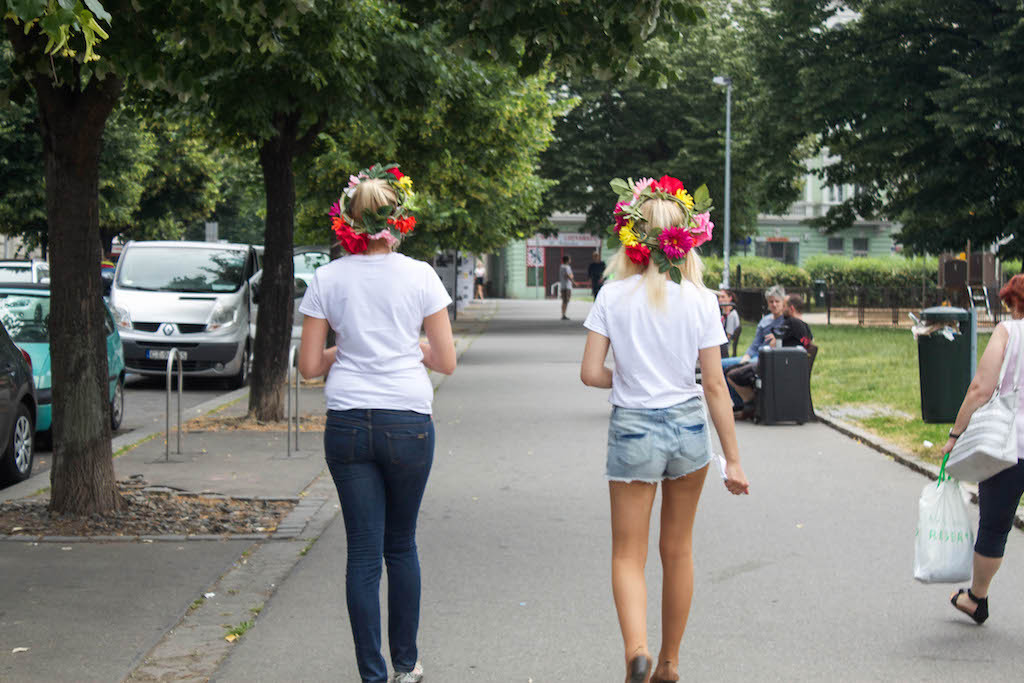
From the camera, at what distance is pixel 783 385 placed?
13562mm

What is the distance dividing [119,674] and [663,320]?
2271 millimetres

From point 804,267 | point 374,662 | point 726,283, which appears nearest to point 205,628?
point 374,662

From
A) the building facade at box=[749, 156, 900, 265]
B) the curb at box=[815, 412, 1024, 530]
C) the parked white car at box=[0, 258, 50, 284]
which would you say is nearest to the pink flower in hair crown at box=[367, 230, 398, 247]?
the curb at box=[815, 412, 1024, 530]

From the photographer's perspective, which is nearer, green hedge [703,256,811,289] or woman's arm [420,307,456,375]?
woman's arm [420,307,456,375]

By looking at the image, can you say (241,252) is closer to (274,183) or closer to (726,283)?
(274,183)

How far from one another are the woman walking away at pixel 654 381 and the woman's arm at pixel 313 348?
0.89 m

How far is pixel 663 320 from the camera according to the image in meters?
4.56

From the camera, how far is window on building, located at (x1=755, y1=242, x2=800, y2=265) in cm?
7162

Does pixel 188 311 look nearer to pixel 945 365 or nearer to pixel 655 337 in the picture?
pixel 945 365

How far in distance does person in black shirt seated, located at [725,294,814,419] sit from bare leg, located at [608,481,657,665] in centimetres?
947

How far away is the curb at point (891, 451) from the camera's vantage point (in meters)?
8.84

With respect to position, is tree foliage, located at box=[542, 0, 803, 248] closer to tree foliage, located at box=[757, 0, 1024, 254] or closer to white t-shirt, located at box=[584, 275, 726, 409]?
tree foliage, located at box=[757, 0, 1024, 254]

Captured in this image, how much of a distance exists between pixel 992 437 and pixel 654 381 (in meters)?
1.69

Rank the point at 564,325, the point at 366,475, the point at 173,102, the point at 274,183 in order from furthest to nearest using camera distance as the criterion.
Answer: the point at 564,325 < the point at 274,183 < the point at 173,102 < the point at 366,475
